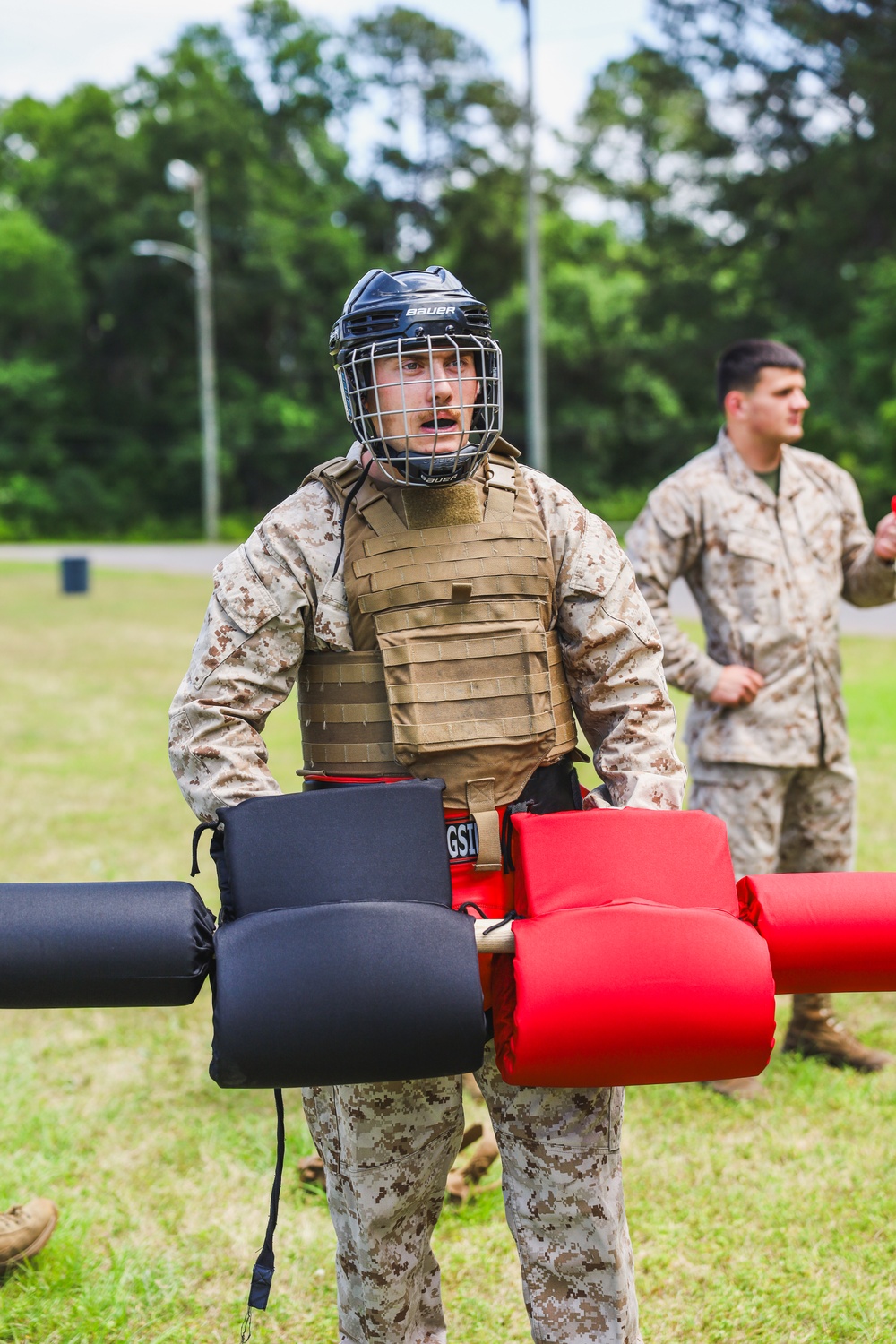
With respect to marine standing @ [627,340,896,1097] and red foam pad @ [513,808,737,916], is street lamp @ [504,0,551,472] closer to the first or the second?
marine standing @ [627,340,896,1097]

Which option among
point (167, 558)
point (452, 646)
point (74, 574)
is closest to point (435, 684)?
point (452, 646)

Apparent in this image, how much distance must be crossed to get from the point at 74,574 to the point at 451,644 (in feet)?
67.0

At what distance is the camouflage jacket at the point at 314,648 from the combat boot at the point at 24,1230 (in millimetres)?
1457

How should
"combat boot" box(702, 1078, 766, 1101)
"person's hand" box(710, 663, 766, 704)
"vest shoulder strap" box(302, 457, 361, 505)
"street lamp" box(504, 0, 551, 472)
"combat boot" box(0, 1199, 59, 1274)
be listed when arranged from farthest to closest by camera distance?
"street lamp" box(504, 0, 551, 472)
"person's hand" box(710, 663, 766, 704)
"combat boot" box(702, 1078, 766, 1101)
"combat boot" box(0, 1199, 59, 1274)
"vest shoulder strap" box(302, 457, 361, 505)

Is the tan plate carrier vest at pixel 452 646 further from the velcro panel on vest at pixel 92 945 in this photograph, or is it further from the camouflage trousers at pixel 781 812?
the camouflage trousers at pixel 781 812

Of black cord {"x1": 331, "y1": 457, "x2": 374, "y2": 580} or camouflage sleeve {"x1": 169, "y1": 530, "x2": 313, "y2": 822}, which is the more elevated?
black cord {"x1": 331, "y1": 457, "x2": 374, "y2": 580}

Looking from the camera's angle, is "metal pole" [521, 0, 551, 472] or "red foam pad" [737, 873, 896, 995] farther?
"metal pole" [521, 0, 551, 472]

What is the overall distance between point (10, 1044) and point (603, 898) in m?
3.34

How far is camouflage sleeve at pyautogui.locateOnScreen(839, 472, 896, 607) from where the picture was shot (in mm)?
4348

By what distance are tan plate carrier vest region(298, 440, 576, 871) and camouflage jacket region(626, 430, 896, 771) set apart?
1.89 meters

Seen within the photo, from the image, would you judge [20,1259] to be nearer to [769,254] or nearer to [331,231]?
[769,254]

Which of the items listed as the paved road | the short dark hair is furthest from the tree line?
the short dark hair

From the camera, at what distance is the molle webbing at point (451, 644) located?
96.8 inches

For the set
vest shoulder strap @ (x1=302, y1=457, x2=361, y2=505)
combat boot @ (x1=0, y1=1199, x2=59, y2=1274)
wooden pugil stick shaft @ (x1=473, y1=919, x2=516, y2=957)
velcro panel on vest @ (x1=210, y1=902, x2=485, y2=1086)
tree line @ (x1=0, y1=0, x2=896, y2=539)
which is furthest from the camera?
tree line @ (x1=0, y1=0, x2=896, y2=539)
